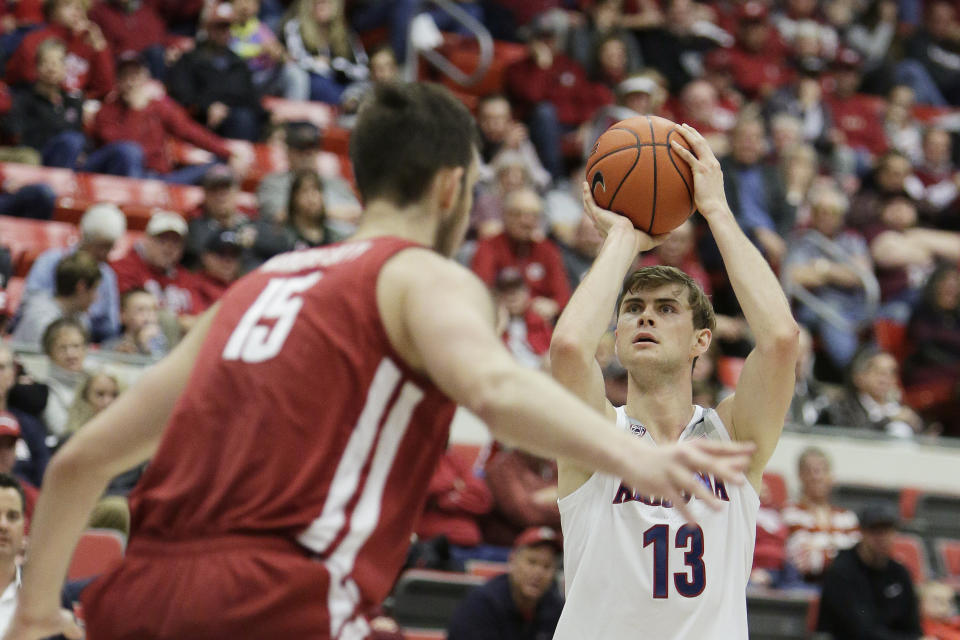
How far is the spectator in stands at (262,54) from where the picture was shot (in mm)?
12023

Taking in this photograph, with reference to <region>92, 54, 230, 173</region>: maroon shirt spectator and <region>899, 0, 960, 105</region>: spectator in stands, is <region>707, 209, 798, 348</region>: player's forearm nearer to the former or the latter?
<region>92, 54, 230, 173</region>: maroon shirt spectator

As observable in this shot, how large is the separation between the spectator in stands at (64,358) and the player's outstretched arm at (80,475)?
5.20 metres

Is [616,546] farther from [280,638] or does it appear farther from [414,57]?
[414,57]

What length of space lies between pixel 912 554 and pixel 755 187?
4219 mm

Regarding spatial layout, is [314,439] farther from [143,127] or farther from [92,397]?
[143,127]

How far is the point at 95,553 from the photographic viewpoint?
21.9 feet

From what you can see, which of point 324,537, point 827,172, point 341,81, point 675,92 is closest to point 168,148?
point 341,81

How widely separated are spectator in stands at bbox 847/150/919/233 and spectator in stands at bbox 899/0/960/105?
3.34 meters

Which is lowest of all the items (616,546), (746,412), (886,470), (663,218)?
(886,470)

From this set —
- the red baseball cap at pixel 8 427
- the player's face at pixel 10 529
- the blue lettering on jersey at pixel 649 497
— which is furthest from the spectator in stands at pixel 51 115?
the blue lettering on jersey at pixel 649 497

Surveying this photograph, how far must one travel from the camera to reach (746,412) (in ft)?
12.9

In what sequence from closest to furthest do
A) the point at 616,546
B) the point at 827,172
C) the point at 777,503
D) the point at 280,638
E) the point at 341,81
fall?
the point at 280,638 < the point at 616,546 < the point at 777,503 < the point at 341,81 < the point at 827,172

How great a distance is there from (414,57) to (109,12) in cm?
279

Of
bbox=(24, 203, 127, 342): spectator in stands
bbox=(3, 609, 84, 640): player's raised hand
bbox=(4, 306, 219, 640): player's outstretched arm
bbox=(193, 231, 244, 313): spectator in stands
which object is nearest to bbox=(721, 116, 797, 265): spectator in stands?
bbox=(193, 231, 244, 313): spectator in stands
